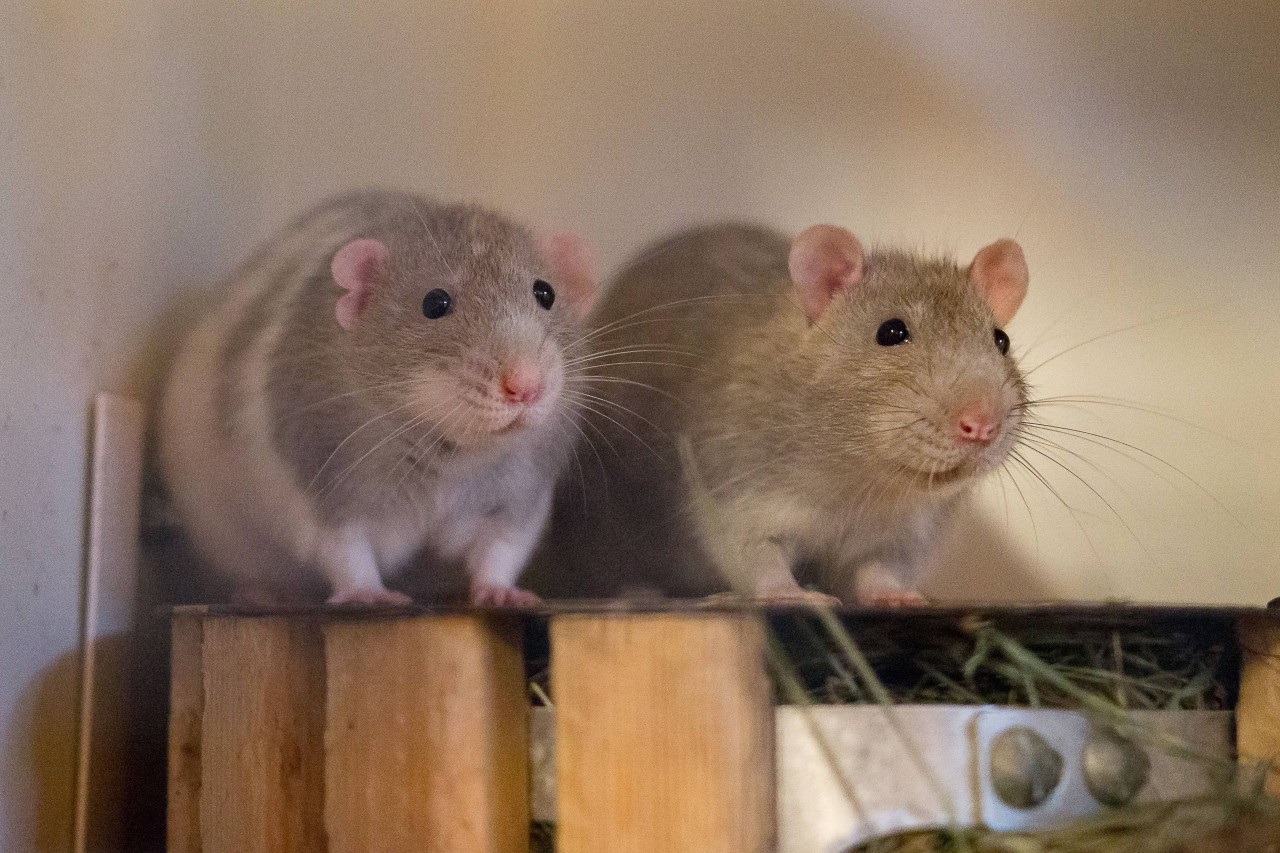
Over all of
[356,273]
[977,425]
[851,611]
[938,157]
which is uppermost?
[938,157]

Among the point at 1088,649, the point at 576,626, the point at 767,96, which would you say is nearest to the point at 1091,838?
the point at 1088,649

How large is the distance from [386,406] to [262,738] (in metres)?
0.43

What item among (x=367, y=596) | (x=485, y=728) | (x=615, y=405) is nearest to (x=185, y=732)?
(x=367, y=596)

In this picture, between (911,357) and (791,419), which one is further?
(791,419)

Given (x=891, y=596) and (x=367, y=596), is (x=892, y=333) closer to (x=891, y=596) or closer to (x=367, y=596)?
(x=891, y=596)

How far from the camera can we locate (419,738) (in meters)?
1.04

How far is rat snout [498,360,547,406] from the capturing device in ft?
4.07

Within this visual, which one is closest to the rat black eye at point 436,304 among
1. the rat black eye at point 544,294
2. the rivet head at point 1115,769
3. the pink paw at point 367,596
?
the rat black eye at point 544,294

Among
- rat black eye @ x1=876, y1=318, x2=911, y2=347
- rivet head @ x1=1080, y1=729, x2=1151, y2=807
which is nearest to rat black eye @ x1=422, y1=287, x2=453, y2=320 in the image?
rat black eye @ x1=876, y1=318, x2=911, y2=347

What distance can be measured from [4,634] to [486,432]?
558 mm

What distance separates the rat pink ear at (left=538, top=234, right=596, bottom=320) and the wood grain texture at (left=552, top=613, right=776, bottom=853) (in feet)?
1.91

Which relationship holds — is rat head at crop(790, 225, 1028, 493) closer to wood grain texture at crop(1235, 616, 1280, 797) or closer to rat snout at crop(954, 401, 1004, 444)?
rat snout at crop(954, 401, 1004, 444)

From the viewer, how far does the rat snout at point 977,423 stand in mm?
1304

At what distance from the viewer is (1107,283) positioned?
72.2 inches
